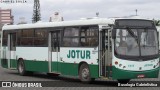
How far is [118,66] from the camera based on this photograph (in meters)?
18.1

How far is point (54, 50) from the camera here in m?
22.8

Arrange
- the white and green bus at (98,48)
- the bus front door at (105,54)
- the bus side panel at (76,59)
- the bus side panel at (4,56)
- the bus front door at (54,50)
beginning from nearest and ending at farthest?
the white and green bus at (98,48)
the bus front door at (105,54)
the bus side panel at (76,59)
the bus front door at (54,50)
the bus side panel at (4,56)

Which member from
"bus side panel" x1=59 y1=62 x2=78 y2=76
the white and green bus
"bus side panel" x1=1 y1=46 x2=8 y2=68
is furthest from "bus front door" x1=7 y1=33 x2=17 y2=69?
"bus side panel" x1=59 y1=62 x2=78 y2=76

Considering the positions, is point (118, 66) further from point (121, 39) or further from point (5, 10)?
point (5, 10)

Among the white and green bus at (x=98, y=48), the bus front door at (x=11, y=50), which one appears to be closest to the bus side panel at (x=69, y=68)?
the white and green bus at (x=98, y=48)

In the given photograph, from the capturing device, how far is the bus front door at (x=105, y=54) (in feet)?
60.7

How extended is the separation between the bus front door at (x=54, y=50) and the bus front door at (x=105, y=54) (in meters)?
3.87

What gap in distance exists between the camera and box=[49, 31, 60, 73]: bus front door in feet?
73.8

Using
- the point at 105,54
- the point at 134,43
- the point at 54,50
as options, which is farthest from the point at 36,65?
the point at 134,43

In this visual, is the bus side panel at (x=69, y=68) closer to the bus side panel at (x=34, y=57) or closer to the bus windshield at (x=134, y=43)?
the bus side panel at (x=34, y=57)

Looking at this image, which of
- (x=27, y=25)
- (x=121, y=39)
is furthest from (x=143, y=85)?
(x=27, y=25)

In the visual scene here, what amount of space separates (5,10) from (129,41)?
303ft

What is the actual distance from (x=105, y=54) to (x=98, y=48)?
499 mm

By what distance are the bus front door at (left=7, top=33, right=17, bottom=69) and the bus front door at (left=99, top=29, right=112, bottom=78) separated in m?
9.49
